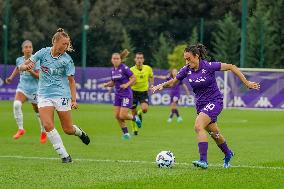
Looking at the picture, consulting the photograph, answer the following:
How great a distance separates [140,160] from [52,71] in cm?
233

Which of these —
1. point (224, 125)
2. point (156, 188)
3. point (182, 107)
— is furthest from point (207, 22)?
point (156, 188)

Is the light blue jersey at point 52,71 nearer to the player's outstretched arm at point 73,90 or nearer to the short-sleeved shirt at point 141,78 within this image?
the player's outstretched arm at point 73,90

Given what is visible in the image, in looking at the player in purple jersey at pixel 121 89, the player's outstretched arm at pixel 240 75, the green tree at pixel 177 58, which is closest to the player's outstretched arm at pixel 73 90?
the player's outstretched arm at pixel 240 75

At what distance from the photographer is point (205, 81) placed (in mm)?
14211

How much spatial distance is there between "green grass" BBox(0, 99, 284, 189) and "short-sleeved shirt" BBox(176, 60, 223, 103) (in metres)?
1.17

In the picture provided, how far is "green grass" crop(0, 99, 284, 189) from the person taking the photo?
12070 mm

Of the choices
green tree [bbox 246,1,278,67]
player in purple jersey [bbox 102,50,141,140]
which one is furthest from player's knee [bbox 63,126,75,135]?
green tree [bbox 246,1,278,67]

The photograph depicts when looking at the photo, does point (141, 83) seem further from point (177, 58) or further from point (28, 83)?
point (177, 58)

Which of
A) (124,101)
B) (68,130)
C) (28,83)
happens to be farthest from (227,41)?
(68,130)

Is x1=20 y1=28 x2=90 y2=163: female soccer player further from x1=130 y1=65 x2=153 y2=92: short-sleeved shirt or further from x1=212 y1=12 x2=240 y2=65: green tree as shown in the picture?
x1=212 y1=12 x2=240 y2=65: green tree

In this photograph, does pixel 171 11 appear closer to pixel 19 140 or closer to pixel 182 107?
pixel 182 107

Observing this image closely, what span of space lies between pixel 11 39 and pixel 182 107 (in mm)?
26437

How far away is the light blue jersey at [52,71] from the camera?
15320mm

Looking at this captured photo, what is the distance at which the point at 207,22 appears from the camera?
76062 mm
